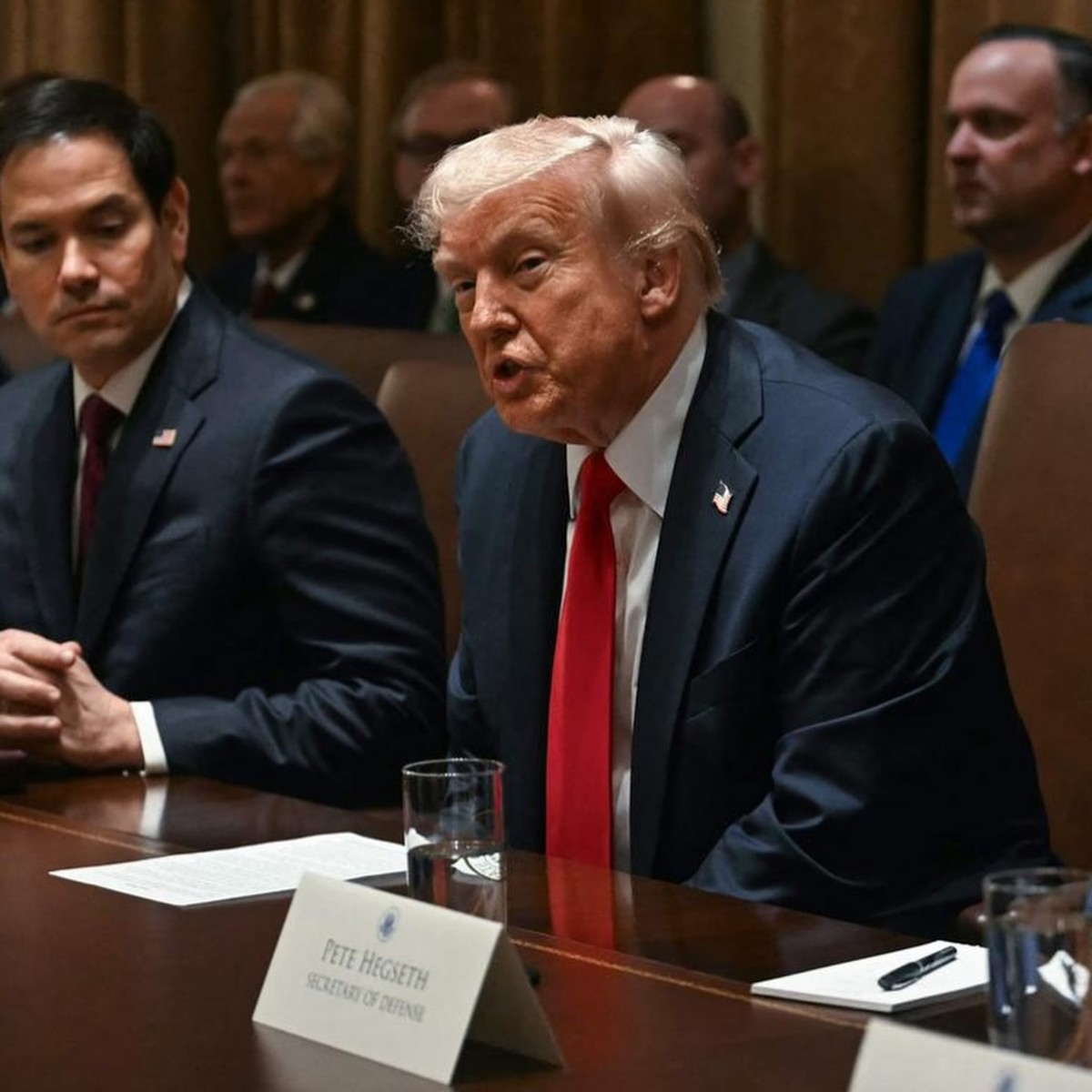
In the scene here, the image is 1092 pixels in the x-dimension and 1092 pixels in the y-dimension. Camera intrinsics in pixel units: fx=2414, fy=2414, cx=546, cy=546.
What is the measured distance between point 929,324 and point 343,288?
1.63m

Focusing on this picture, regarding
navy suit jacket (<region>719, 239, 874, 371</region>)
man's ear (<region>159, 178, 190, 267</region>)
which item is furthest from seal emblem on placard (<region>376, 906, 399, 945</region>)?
navy suit jacket (<region>719, 239, 874, 371</region>)

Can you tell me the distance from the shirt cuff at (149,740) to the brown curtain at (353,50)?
2.55 m

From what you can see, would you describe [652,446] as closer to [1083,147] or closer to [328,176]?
[1083,147]

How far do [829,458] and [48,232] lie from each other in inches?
53.8

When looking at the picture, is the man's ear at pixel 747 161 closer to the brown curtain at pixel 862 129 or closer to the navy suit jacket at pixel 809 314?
the brown curtain at pixel 862 129

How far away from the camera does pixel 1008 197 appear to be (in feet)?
13.7

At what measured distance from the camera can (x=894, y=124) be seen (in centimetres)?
459

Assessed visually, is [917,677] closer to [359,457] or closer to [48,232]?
[359,457]

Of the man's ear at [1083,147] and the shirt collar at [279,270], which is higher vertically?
the man's ear at [1083,147]

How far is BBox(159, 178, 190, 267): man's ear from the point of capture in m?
3.39

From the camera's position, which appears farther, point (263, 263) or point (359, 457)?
point (263, 263)

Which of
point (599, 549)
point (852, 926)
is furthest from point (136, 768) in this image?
point (852, 926)

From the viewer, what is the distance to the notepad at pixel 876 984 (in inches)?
68.0

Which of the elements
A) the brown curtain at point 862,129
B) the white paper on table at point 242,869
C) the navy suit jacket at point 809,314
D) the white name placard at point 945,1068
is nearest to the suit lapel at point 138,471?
the white paper on table at point 242,869
